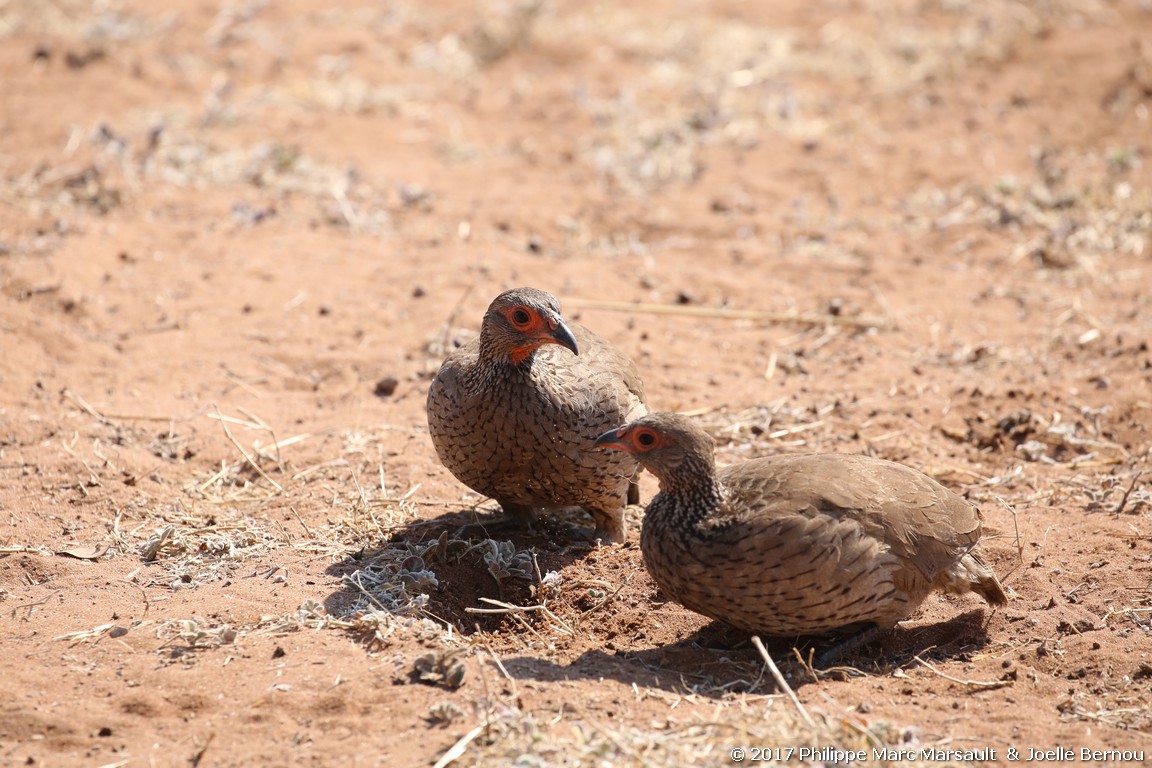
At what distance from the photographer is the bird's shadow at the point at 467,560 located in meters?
5.36

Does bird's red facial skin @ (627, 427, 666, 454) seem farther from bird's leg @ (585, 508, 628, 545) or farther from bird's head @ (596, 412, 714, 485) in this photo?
bird's leg @ (585, 508, 628, 545)

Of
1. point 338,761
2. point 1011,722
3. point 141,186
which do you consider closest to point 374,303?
point 141,186

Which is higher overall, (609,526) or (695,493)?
(695,493)

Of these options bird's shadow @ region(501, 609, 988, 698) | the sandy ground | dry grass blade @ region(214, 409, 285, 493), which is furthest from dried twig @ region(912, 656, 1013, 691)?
dry grass blade @ region(214, 409, 285, 493)

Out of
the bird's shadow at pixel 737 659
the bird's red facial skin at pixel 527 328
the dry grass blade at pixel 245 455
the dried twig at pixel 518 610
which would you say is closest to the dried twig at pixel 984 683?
the bird's shadow at pixel 737 659

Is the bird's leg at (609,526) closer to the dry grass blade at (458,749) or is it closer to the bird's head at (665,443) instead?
the bird's head at (665,443)

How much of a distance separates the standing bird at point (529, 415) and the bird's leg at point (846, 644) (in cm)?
127

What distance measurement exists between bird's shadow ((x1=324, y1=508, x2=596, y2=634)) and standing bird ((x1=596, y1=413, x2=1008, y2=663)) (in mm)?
822

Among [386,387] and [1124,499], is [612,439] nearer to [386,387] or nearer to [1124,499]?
[1124,499]

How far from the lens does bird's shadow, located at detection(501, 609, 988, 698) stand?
4734 mm

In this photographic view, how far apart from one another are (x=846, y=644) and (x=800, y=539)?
632 mm

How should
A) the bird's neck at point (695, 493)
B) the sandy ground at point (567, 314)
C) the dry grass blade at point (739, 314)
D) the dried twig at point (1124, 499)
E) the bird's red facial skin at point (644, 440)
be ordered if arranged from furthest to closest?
the dry grass blade at point (739, 314) → the dried twig at point (1124, 499) → the bird's red facial skin at point (644, 440) → the bird's neck at point (695, 493) → the sandy ground at point (567, 314)

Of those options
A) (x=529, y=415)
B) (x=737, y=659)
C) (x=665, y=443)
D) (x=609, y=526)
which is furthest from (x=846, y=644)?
(x=529, y=415)

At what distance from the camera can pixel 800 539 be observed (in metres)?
4.75
